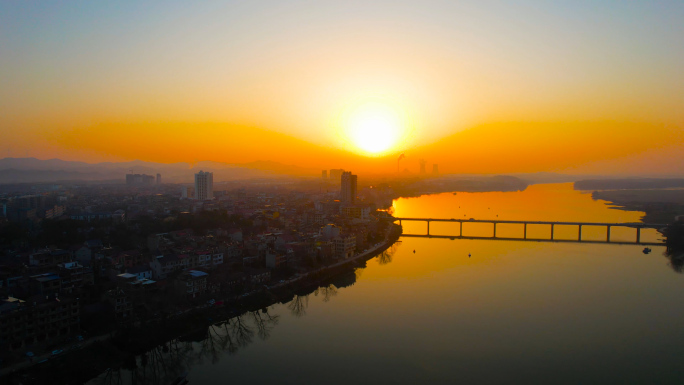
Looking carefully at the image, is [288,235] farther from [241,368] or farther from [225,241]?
[241,368]

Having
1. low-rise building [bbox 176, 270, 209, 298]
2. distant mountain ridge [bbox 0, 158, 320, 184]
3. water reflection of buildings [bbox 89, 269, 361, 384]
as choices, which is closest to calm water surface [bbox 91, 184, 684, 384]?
water reflection of buildings [bbox 89, 269, 361, 384]

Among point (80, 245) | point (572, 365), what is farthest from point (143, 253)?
point (572, 365)

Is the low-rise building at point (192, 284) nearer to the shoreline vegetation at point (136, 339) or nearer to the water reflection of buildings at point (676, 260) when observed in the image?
the shoreline vegetation at point (136, 339)

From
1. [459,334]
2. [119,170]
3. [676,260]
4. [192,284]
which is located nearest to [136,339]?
[192,284]

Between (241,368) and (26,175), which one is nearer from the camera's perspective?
(241,368)

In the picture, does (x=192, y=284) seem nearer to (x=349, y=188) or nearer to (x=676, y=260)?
(x=676, y=260)

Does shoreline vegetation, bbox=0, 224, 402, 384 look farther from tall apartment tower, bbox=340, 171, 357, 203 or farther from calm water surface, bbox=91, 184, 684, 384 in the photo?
tall apartment tower, bbox=340, 171, 357, 203
